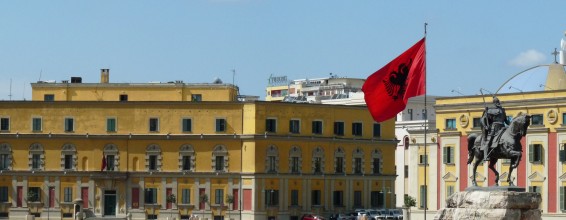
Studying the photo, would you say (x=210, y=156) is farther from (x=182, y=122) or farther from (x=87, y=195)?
(x=87, y=195)

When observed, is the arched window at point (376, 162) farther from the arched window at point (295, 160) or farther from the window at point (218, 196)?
the window at point (218, 196)

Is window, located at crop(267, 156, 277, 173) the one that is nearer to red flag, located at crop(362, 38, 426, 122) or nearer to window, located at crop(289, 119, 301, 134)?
window, located at crop(289, 119, 301, 134)

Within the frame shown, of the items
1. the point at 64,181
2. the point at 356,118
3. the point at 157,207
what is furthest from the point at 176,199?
the point at 356,118

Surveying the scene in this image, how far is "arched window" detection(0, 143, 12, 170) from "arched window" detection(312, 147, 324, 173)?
2489cm

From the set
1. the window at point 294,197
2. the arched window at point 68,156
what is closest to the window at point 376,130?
the window at point 294,197

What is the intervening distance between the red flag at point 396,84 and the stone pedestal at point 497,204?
538 centimetres

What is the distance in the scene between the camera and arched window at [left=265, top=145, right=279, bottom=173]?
112 m

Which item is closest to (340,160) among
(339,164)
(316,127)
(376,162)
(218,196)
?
(339,164)

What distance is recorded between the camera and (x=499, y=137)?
49.0 meters

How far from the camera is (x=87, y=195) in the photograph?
11425cm

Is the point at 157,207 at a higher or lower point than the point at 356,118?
lower

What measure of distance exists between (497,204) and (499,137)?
2.83m

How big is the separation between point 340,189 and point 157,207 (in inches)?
597

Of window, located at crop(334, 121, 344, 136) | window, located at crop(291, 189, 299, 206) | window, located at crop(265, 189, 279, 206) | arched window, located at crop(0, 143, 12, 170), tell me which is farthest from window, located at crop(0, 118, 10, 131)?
window, located at crop(334, 121, 344, 136)
